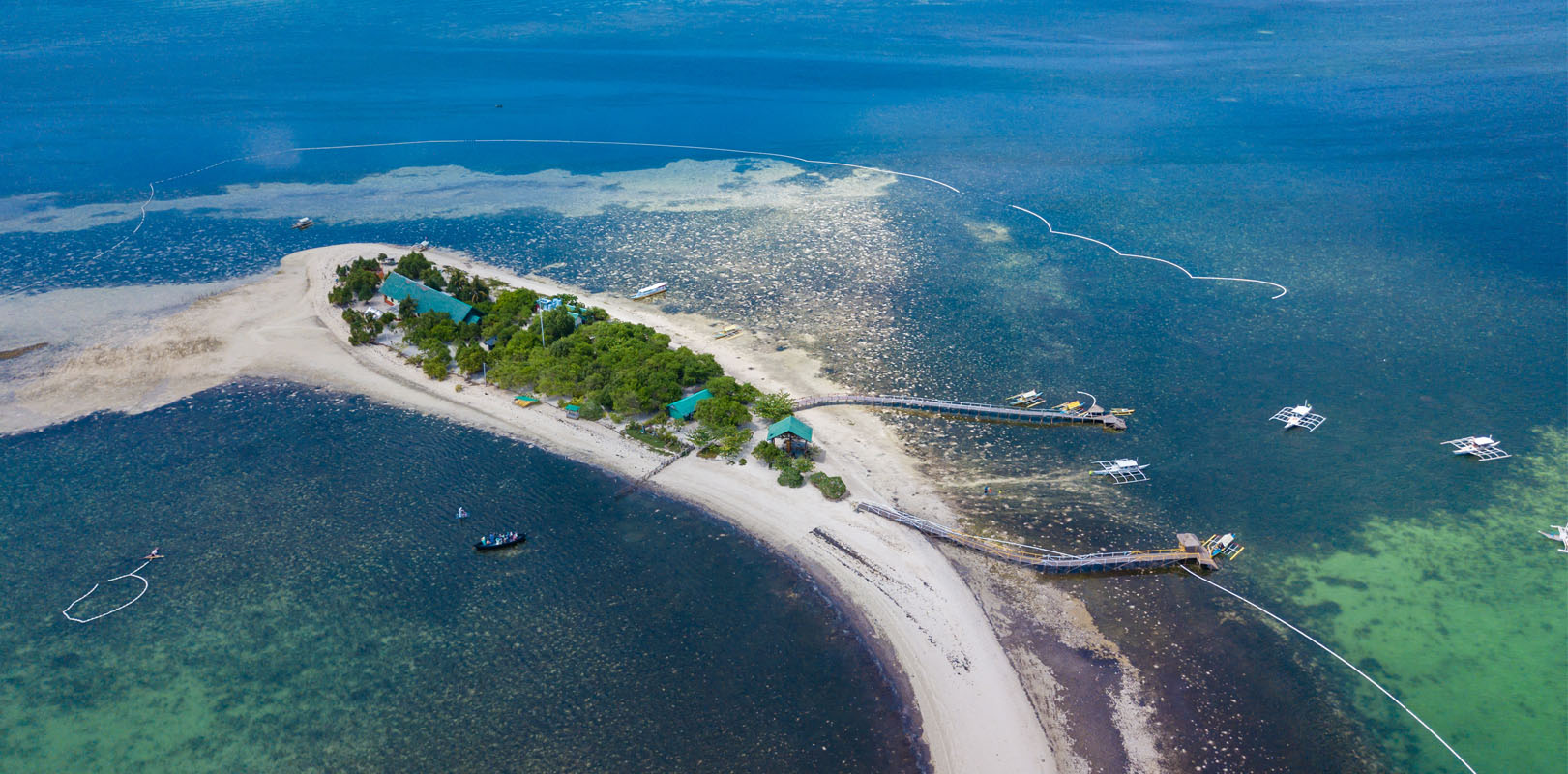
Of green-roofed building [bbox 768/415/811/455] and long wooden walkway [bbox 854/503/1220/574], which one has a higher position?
green-roofed building [bbox 768/415/811/455]

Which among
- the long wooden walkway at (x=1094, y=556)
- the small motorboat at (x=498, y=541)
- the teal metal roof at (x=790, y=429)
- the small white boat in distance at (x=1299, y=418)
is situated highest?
the teal metal roof at (x=790, y=429)

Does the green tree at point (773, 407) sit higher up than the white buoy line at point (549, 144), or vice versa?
the white buoy line at point (549, 144)

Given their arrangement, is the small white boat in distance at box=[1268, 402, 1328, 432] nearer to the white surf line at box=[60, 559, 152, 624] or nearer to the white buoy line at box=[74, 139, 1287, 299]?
the white buoy line at box=[74, 139, 1287, 299]

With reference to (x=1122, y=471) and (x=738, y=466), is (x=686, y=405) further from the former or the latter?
(x=1122, y=471)

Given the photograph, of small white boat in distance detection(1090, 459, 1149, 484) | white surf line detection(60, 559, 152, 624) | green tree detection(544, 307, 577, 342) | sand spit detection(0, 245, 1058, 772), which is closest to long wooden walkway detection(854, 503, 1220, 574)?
sand spit detection(0, 245, 1058, 772)

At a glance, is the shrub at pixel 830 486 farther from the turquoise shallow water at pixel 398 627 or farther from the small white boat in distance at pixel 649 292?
the small white boat in distance at pixel 649 292

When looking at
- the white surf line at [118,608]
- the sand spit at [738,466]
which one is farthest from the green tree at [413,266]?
the white surf line at [118,608]

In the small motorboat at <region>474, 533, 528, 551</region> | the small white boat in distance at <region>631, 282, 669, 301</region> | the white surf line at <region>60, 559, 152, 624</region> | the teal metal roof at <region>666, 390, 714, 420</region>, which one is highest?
the teal metal roof at <region>666, 390, 714, 420</region>
